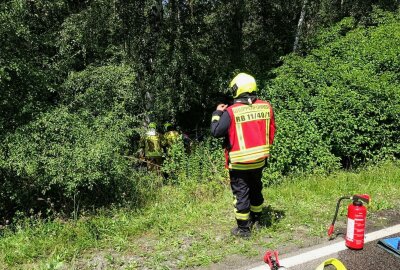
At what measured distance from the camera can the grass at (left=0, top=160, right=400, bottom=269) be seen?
13.1ft

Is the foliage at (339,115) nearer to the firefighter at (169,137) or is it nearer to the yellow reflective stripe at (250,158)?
the firefighter at (169,137)

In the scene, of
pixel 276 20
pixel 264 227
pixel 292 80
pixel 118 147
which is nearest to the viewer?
pixel 264 227

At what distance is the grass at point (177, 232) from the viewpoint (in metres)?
4.01

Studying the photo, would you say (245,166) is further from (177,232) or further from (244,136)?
(177,232)

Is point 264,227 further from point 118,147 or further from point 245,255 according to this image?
point 118,147

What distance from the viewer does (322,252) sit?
3.97 meters

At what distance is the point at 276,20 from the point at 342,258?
1770cm

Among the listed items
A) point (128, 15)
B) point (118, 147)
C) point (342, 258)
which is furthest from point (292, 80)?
point (342, 258)

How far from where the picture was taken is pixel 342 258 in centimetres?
386

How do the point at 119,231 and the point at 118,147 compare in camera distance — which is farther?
the point at 118,147

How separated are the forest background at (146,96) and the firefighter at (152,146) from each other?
0.32 meters

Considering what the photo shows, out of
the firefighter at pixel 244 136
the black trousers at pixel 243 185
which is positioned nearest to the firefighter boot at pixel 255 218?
the firefighter at pixel 244 136

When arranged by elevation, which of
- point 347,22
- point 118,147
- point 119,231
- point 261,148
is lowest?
point 119,231

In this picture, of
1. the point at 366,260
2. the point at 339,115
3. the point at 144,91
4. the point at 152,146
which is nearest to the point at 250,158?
the point at 366,260
